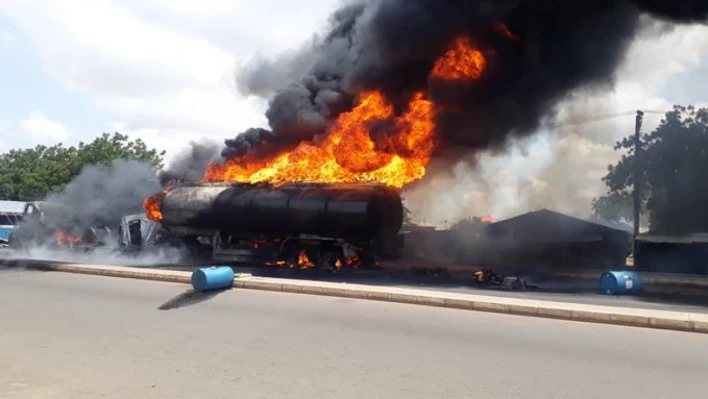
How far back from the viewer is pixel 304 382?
595 centimetres

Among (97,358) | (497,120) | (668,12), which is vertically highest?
(668,12)

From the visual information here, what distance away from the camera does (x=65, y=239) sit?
78.8ft

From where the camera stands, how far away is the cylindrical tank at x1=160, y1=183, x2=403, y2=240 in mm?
17000

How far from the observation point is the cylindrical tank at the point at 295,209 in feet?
55.8

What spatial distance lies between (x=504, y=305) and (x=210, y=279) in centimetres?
564

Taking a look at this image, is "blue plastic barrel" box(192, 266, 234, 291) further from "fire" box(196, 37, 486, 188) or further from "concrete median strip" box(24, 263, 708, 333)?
"fire" box(196, 37, 486, 188)

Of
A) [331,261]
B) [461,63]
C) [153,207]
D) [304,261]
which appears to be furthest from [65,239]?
[461,63]

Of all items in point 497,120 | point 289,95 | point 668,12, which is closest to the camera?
point 668,12

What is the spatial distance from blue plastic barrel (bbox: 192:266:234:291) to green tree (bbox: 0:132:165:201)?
32170 millimetres

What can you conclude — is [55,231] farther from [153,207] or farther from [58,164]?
[58,164]

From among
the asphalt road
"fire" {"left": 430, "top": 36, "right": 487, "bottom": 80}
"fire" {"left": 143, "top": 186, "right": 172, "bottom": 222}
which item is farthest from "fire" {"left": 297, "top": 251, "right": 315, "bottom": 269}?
"fire" {"left": 430, "top": 36, "right": 487, "bottom": 80}

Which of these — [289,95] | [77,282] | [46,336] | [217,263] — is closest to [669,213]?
[289,95]

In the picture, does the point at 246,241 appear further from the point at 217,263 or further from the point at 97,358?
the point at 97,358

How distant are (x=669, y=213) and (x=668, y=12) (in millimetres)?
8788
